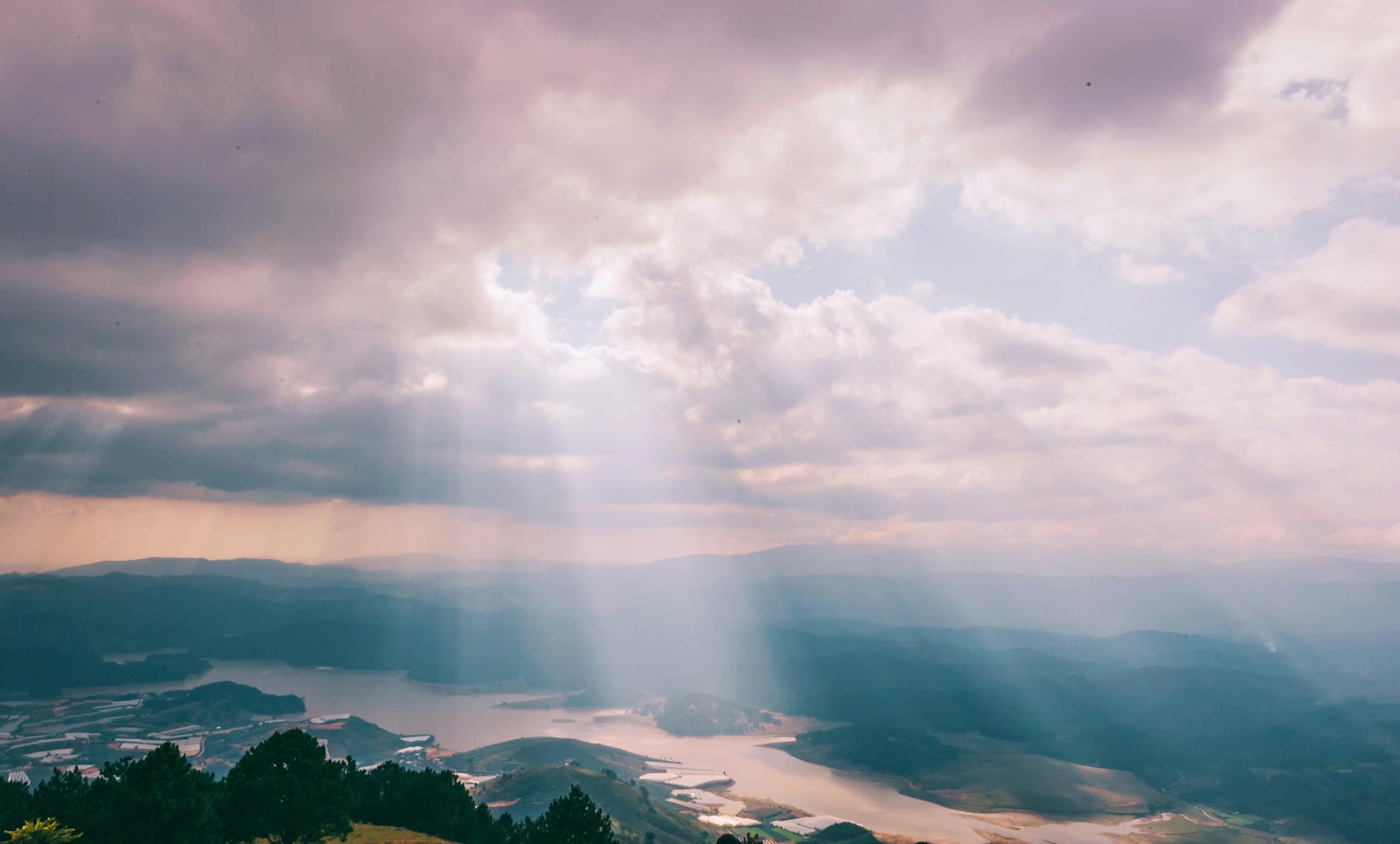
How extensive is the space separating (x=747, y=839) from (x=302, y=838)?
118ft

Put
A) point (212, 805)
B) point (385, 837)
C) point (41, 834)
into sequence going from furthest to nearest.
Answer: point (385, 837), point (212, 805), point (41, 834)

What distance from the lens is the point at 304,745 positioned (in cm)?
6153

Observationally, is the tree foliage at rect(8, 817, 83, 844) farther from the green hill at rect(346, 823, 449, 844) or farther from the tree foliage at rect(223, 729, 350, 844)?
the green hill at rect(346, 823, 449, 844)

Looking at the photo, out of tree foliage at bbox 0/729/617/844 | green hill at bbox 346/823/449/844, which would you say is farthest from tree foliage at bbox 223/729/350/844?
green hill at bbox 346/823/449/844

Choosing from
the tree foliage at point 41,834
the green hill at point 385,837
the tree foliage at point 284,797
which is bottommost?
the green hill at point 385,837

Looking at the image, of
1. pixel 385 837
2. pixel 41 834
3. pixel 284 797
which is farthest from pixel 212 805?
pixel 385 837

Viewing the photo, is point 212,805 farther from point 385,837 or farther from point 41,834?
point 385,837

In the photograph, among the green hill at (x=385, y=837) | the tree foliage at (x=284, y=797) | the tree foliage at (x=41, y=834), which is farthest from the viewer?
the green hill at (x=385, y=837)

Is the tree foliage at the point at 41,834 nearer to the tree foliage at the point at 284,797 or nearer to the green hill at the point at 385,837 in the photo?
the tree foliage at the point at 284,797

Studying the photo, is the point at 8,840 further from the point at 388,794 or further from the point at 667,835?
the point at 667,835

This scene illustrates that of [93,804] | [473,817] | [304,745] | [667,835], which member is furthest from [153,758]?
[667,835]

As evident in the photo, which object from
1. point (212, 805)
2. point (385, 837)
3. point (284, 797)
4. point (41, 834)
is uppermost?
point (41, 834)

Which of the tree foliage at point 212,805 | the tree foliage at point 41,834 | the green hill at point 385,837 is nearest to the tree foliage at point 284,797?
the tree foliage at point 212,805

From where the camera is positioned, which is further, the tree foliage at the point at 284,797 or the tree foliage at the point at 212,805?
the tree foliage at the point at 284,797
